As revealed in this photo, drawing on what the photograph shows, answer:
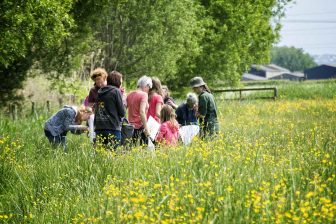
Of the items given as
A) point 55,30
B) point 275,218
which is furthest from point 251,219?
point 55,30

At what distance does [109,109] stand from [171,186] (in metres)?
2.90

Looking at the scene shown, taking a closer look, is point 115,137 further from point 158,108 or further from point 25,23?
point 25,23

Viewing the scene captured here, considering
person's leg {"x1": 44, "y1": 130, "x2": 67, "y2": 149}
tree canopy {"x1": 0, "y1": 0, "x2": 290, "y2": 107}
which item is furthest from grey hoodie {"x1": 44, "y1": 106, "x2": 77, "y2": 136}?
tree canopy {"x1": 0, "y1": 0, "x2": 290, "y2": 107}

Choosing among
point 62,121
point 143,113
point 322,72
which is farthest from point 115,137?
point 322,72

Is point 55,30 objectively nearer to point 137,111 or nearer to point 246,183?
point 137,111

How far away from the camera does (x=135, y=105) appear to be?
9383 mm

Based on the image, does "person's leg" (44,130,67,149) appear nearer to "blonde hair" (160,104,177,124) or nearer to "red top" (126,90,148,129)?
"red top" (126,90,148,129)

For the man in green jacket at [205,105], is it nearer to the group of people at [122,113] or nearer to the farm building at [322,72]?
the group of people at [122,113]

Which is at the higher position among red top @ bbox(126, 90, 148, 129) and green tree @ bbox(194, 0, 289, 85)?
green tree @ bbox(194, 0, 289, 85)

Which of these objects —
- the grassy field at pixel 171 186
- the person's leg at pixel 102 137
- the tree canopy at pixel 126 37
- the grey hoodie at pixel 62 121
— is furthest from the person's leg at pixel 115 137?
the tree canopy at pixel 126 37

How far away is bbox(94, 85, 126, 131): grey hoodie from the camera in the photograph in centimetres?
843

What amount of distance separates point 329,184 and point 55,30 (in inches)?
405

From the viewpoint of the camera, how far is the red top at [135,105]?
30.3ft

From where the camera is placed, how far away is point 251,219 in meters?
4.57
